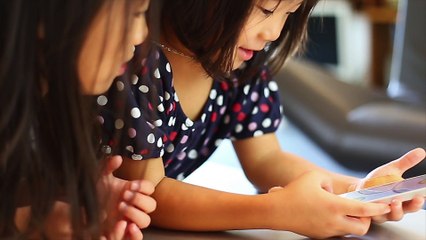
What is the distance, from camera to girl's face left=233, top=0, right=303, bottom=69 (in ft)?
2.52

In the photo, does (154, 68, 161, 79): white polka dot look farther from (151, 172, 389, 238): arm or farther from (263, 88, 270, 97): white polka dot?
(263, 88, 270, 97): white polka dot

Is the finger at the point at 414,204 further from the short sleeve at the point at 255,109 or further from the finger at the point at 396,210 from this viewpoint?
the short sleeve at the point at 255,109

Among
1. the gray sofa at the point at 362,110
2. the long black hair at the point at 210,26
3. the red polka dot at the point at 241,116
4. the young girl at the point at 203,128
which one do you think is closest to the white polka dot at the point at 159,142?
the young girl at the point at 203,128

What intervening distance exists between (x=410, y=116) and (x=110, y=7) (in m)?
0.91

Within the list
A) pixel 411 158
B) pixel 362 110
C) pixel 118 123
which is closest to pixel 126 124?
pixel 118 123

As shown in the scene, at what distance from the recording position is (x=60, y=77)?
56 centimetres

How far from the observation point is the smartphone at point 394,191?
29.2 inches

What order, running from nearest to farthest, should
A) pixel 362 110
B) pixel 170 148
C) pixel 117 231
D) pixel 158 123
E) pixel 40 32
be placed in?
pixel 40 32
pixel 117 231
pixel 158 123
pixel 170 148
pixel 362 110

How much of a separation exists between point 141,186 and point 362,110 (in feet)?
2.63

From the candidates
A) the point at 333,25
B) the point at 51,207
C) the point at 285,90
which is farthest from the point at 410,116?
the point at 333,25

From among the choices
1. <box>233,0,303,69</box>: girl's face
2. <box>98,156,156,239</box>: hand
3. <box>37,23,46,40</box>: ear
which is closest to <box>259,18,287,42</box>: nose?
<box>233,0,303,69</box>: girl's face

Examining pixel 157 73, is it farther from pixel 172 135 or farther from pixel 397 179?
pixel 397 179

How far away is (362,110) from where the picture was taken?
142 centimetres

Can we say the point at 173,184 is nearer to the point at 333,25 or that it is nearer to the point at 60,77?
the point at 60,77
